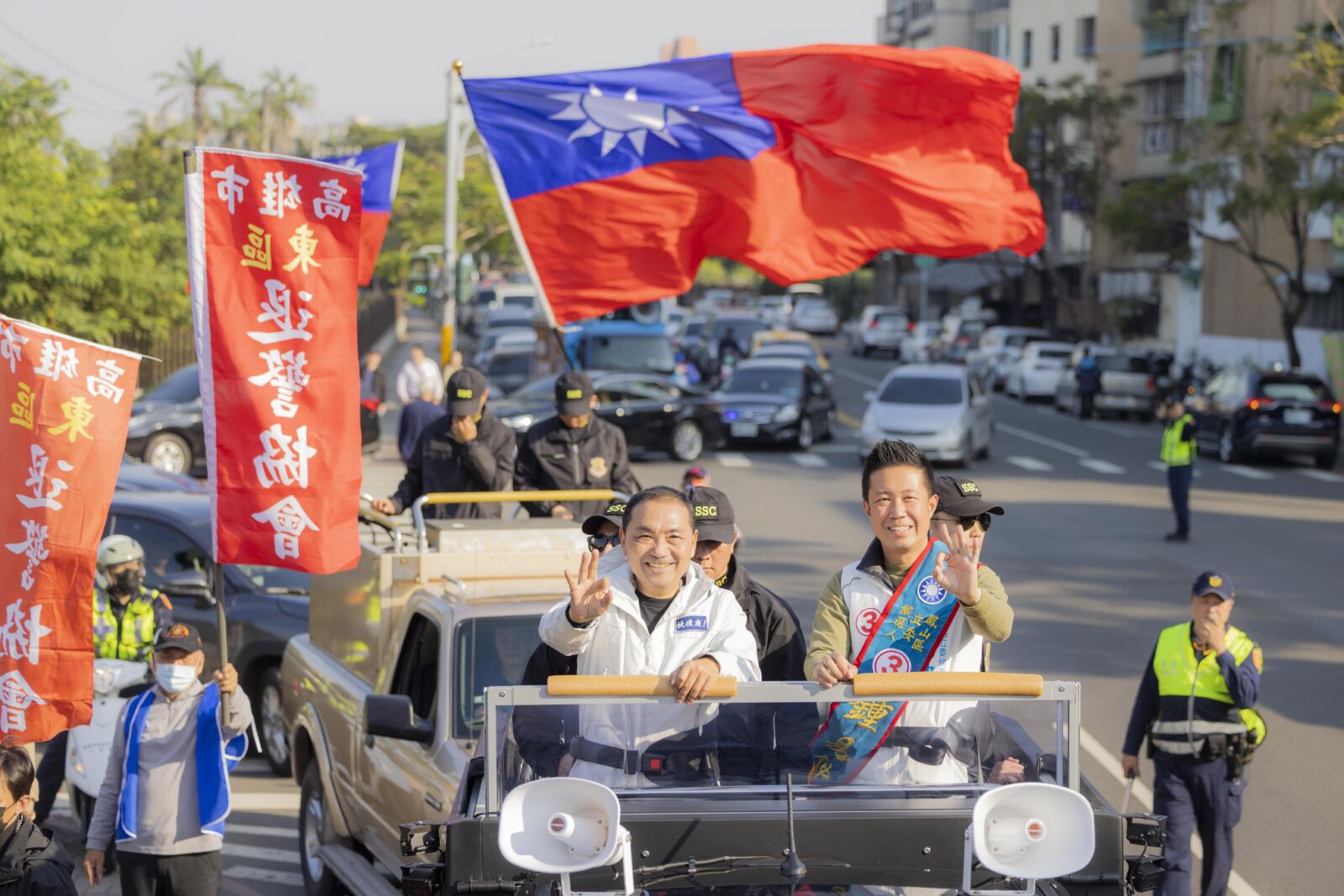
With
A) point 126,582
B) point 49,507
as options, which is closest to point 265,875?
point 126,582

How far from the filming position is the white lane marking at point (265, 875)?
8258mm

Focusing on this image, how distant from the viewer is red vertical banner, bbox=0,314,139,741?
5883 mm

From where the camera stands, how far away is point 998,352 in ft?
166

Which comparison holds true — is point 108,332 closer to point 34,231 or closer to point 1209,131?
point 34,231

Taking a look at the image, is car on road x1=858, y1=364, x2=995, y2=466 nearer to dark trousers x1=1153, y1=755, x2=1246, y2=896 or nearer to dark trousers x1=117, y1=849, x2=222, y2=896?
dark trousers x1=1153, y1=755, x2=1246, y2=896

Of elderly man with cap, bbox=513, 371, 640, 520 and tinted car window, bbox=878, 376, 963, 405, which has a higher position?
elderly man with cap, bbox=513, 371, 640, 520

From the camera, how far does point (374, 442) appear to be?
25828 mm

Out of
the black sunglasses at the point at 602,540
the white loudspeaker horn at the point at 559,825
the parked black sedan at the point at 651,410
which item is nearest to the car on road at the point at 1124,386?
the parked black sedan at the point at 651,410

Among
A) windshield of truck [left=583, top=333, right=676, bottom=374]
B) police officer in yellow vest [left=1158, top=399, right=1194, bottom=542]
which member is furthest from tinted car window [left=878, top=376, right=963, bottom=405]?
police officer in yellow vest [left=1158, top=399, right=1194, bottom=542]

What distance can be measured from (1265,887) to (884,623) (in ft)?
14.4

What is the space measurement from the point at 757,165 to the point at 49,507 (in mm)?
4978

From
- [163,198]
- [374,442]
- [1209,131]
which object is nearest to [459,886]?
[374,442]

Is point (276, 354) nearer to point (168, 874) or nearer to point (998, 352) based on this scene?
point (168, 874)

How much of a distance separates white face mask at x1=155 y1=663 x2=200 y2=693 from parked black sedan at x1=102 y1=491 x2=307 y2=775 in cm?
392
